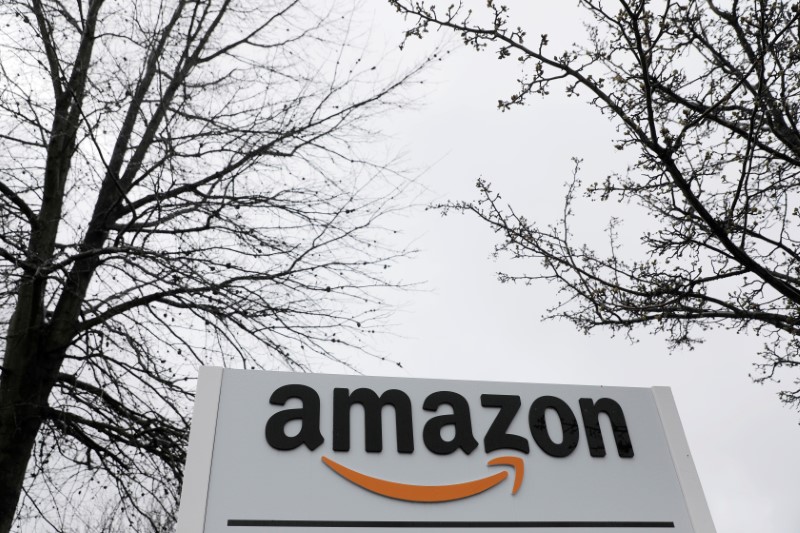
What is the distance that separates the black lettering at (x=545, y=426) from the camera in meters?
3.22

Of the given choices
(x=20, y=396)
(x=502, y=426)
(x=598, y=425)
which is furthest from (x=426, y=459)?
(x=20, y=396)

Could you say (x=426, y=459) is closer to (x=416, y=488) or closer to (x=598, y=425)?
(x=416, y=488)

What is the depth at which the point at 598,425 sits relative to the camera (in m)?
3.36

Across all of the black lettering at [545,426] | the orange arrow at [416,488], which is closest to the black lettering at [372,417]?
the orange arrow at [416,488]

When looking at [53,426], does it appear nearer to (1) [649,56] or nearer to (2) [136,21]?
(2) [136,21]

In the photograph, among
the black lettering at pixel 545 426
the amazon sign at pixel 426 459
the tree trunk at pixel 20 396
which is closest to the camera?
the amazon sign at pixel 426 459

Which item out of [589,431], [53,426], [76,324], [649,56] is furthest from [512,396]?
[53,426]

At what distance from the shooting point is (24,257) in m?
5.09

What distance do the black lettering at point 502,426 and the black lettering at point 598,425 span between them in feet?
1.16

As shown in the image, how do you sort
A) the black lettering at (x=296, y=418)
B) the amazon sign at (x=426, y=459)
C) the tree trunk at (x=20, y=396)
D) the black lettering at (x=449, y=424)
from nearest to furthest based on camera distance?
the amazon sign at (x=426, y=459)
the black lettering at (x=296, y=418)
the black lettering at (x=449, y=424)
the tree trunk at (x=20, y=396)

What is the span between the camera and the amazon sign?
2844 mm

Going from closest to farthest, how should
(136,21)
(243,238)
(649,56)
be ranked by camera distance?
(649,56)
(136,21)
(243,238)

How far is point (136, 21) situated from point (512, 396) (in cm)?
387

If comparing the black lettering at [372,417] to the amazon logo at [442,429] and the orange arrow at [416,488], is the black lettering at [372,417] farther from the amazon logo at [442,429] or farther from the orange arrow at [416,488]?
the orange arrow at [416,488]
